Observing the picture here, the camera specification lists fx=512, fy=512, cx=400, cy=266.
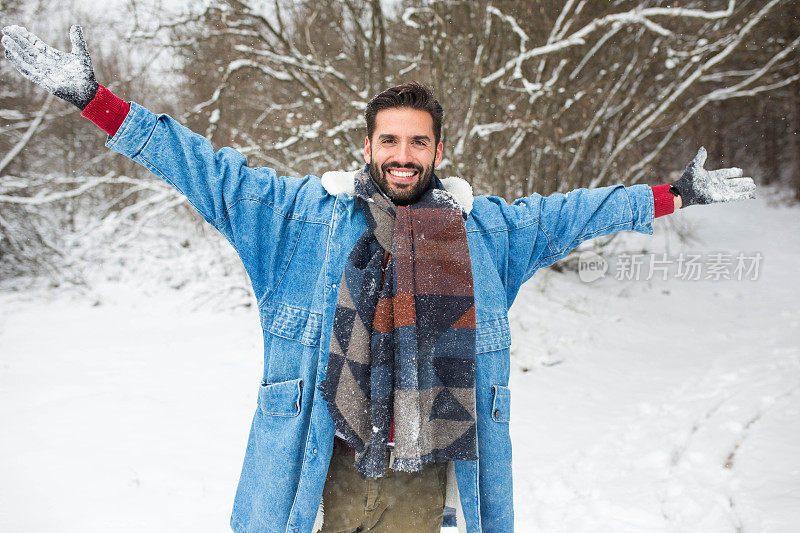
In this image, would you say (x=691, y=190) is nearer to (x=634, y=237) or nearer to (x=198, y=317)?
(x=198, y=317)

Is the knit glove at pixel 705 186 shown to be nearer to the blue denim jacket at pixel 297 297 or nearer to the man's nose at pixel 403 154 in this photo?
the blue denim jacket at pixel 297 297

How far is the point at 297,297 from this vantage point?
1628 millimetres

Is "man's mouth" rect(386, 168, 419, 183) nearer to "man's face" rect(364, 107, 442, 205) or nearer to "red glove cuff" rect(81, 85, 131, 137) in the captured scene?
"man's face" rect(364, 107, 442, 205)

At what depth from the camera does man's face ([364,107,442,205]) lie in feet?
5.61

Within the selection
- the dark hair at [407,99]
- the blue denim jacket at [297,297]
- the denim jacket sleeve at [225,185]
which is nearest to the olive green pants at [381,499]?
the blue denim jacket at [297,297]

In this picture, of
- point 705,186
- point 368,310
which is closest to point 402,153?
point 368,310

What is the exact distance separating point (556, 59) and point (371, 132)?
18.9 ft

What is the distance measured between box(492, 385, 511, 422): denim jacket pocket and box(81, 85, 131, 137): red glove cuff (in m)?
1.40

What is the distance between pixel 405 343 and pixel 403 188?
53 cm

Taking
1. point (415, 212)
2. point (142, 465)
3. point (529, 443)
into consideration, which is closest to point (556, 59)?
point (529, 443)

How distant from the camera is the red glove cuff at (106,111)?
4.82 feet

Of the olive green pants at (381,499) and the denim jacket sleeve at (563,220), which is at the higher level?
the denim jacket sleeve at (563,220)

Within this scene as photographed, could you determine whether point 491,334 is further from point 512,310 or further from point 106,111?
point 512,310

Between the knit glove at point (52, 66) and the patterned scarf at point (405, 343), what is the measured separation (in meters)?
0.83
